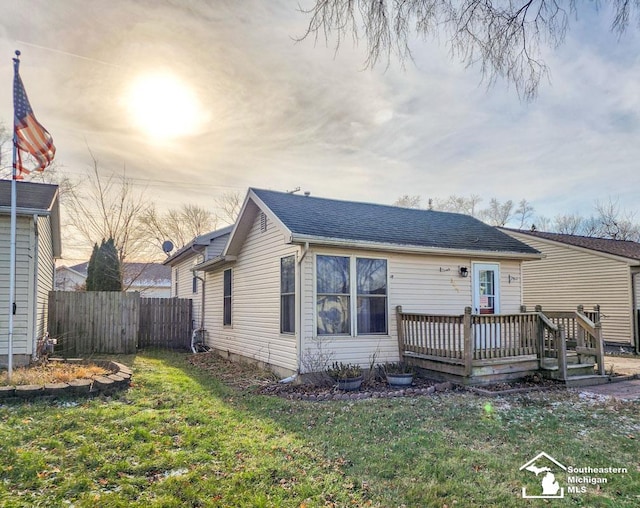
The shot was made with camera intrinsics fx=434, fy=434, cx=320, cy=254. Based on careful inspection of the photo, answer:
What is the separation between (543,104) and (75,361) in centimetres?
926

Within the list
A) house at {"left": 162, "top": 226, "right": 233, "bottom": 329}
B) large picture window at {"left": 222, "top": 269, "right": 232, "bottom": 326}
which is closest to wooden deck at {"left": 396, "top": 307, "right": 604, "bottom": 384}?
large picture window at {"left": 222, "top": 269, "right": 232, "bottom": 326}

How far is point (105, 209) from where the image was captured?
21.2 metres

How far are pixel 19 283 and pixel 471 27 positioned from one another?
8605mm

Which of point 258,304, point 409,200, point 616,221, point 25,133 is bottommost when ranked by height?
point 258,304

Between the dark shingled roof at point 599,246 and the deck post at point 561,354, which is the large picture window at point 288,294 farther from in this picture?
the dark shingled roof at point 599,246

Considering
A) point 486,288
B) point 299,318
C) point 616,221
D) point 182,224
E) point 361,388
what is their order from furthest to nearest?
point 616,221, point 182,224, point 486,288, point 299,318, point 361,388

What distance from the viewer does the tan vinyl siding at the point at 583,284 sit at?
1467 cm

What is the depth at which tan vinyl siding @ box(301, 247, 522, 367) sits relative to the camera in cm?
834

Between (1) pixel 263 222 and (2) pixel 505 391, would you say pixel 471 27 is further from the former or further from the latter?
(1) pixel 263 222

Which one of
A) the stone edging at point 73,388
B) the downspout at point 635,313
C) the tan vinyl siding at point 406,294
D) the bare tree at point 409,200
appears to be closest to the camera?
the stone edging at point 73,388

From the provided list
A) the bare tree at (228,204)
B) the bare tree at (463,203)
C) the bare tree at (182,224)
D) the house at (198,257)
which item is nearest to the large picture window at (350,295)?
the house at (198,257)

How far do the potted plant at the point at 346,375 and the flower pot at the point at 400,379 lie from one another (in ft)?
1.84

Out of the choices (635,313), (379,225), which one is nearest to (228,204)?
(379,225)

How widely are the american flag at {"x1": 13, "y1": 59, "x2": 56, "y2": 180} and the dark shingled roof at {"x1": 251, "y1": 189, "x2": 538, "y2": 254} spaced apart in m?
4.03
